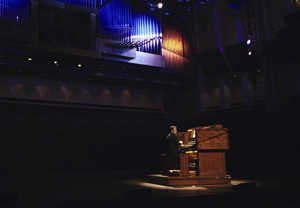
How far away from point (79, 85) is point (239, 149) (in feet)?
16.7

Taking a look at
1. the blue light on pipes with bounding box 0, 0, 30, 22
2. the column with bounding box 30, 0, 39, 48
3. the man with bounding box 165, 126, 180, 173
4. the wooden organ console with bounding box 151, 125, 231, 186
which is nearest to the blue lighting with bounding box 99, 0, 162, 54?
the column with bounding box 30, 0, 39, 48

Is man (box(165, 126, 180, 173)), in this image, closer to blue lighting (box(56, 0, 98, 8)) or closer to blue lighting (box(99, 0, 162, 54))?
blue lighting (box(99, 0, 162, 54))

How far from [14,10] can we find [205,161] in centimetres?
601

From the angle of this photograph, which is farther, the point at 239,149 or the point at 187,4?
the point at 187,4

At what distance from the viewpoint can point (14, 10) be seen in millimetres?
7703

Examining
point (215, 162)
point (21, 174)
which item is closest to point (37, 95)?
point (21, 174)

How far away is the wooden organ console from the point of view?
5.63 metres

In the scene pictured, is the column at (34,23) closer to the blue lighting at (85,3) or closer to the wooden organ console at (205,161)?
the blue lighting at (85,3)

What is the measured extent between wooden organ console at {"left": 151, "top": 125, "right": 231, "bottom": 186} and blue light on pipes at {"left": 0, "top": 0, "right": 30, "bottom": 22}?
5262 mm

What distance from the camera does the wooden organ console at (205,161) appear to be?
18.5ft

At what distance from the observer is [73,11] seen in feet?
27.6

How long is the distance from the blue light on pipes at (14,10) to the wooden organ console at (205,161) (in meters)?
5.26

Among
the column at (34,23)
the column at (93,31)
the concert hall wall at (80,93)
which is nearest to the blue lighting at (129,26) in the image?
the column at (93,31)

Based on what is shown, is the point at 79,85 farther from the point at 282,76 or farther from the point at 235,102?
the point at 282,76
